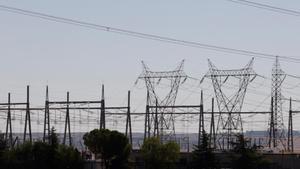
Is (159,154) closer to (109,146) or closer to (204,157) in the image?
(204,157)

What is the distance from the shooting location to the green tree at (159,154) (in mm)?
54656

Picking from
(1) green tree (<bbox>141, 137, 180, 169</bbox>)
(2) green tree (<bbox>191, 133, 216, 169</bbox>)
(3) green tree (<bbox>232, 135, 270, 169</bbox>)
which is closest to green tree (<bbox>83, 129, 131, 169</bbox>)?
(1) green tree (<bbox>141, 137, 180, 169</bbox>)

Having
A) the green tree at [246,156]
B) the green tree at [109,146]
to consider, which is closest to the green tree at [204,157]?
the green tree at [246,156]

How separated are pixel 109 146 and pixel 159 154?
15.1 feet

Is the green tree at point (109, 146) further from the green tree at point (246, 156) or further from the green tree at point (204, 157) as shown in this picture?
the green tree at point (246, 156)

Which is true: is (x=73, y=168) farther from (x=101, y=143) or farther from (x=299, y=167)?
(x=299, y=167)

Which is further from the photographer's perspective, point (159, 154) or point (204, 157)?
point (159, 154)

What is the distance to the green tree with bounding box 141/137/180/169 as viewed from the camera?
5466 cm

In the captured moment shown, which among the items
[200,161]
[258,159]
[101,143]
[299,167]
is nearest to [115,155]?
[101,143]

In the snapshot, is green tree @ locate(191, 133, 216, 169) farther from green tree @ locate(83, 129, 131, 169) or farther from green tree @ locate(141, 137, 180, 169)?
green tree @ locate(83, 129, 131, 169)

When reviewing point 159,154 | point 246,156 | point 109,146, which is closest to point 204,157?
point 246,156

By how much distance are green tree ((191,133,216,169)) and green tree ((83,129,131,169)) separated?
5693 millimetres

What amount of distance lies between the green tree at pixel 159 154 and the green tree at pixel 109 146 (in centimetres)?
241

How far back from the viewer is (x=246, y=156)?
2024 inches
